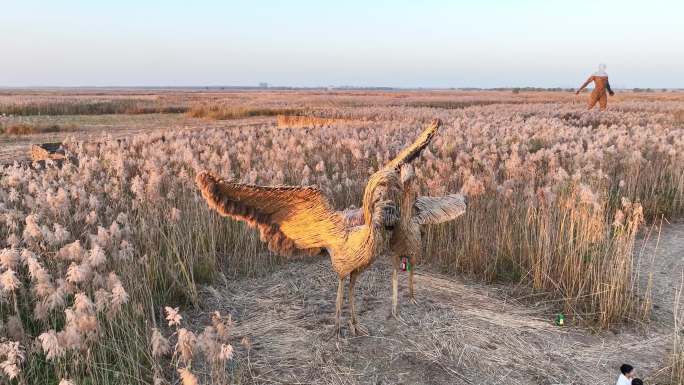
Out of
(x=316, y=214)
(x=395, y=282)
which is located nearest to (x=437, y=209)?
(x=395, y=282)

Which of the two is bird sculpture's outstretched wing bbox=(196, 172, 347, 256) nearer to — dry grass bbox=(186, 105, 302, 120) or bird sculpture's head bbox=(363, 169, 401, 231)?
bird sculpture's head bbox=(363, 169, 401, 231)

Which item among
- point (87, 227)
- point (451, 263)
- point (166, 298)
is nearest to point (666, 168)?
point (451, 263)

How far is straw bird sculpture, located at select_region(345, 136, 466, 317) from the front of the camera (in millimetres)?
3398

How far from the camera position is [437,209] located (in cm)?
400

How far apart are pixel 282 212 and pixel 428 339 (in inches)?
71.2

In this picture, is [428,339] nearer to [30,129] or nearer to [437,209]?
[437,209]

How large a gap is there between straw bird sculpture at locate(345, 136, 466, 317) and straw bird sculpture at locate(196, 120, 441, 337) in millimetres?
74

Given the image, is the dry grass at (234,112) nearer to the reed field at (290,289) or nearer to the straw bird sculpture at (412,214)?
the reed field at (290,289)

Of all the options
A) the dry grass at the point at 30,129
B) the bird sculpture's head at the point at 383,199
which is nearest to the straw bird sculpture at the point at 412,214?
the bird sculpture's head at the point at 383,199

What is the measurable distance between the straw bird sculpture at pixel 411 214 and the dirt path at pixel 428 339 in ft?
1.73

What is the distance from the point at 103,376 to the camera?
3070 mm

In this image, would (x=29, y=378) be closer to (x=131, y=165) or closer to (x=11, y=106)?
(x=131, y=165)

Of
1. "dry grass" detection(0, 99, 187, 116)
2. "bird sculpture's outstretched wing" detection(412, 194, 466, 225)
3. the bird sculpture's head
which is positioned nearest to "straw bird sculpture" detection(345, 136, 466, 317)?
"bird sculpture's outstretched wing" detection(412, 194, 466, 225)

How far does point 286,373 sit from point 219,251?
263 centimetres
